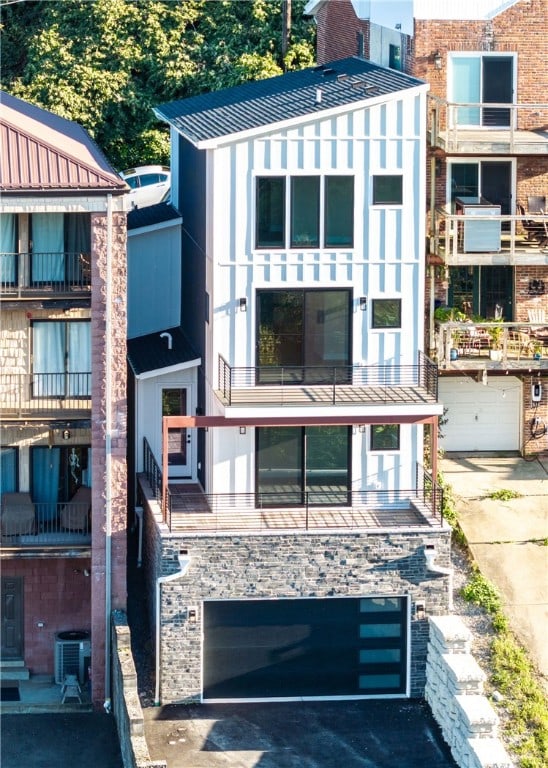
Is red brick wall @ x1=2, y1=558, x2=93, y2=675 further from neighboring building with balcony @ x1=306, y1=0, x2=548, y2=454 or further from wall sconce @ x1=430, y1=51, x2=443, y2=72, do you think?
wall sconce @ x1=430, y1=51, x2=443, y2=72

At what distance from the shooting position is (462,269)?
4294 cm

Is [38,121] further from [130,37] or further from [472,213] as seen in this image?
[130,37]

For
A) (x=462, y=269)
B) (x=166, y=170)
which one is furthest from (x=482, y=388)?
(x=166, y=170)

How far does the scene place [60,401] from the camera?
37906 millimetres

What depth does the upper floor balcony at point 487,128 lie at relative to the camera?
40875 millimetres

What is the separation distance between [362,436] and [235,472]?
2838 millimetres

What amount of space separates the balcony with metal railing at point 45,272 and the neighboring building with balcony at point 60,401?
0.07ft

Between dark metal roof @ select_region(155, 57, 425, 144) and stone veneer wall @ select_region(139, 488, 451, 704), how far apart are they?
8.53 meters

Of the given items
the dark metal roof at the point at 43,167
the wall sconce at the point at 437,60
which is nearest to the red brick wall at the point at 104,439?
the dark metal roof at the point at 43,167

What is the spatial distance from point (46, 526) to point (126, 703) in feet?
20.3

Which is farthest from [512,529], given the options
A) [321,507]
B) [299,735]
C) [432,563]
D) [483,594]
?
[299,735]

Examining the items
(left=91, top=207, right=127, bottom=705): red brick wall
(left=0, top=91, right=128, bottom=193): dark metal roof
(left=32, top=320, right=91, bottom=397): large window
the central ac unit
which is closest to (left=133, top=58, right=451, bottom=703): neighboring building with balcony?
(left=91, top=207, right=127, bottom=705): red brick wall

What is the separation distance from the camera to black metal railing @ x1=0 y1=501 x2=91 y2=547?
123 ft

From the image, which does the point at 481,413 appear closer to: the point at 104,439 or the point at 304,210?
the point at 304,210
